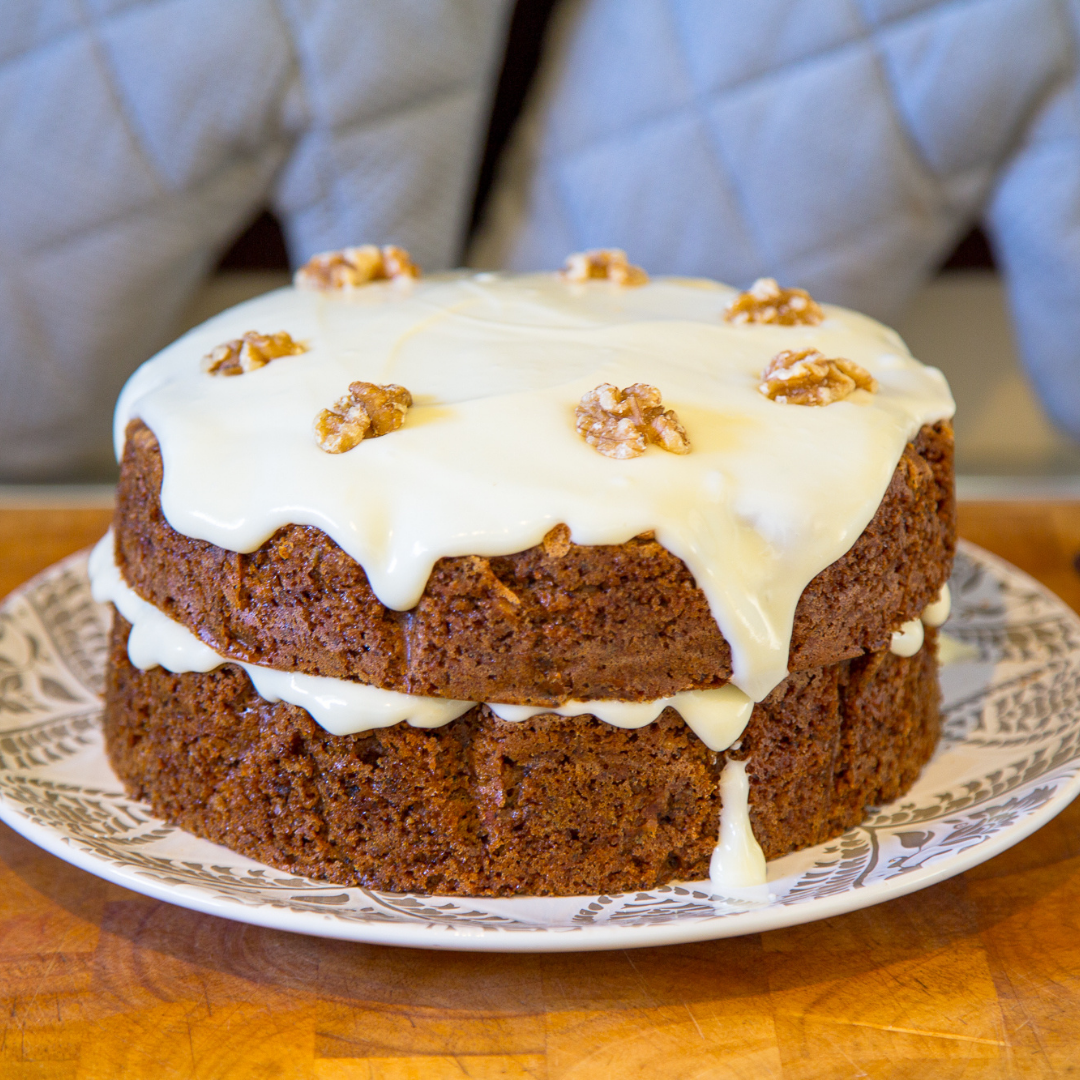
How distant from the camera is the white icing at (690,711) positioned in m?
1.35

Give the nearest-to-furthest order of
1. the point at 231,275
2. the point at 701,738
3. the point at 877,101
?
the point at 701,738, the point at 877,101, the point at 231,275

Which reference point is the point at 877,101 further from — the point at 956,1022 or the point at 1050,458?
the point at 956,1022

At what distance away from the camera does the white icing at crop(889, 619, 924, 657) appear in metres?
1.52

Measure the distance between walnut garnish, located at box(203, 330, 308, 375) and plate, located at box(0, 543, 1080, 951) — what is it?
1.88ft

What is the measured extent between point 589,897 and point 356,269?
3.43 feet

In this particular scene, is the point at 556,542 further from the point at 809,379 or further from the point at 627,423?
the point at 809,379

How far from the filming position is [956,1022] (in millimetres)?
1279

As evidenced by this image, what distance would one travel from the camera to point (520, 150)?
271 centimetres

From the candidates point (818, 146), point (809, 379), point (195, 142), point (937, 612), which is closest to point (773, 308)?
point (809, 379)

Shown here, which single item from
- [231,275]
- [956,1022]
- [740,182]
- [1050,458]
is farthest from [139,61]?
[1050,458]

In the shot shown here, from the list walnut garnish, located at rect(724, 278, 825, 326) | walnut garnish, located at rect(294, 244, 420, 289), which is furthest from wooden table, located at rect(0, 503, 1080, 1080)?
walnut garnish, located at rect(294, 244, 420, 289)

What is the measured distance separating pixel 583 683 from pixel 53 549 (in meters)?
1.42

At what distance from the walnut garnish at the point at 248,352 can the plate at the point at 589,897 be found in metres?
0.57

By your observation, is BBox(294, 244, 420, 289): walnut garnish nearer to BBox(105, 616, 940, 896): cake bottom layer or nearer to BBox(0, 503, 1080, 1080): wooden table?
BBox(105, 616, 940, 896): cake bottom layer
